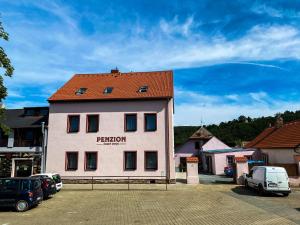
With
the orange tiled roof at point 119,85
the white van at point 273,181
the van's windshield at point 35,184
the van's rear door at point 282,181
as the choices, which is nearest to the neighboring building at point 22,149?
the orange tiled roof at point 119,85

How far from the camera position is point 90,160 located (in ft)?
93.3

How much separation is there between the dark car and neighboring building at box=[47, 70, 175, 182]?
11.3 m

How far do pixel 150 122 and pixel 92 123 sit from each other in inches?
205

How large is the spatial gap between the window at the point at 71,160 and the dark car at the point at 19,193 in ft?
37.7

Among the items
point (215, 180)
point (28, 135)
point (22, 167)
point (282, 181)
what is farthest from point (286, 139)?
point (22, 167)

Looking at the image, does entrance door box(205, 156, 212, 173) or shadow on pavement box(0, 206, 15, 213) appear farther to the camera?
entrance door box(205, 156, 212, 173)

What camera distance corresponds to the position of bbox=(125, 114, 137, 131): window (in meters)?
28.5

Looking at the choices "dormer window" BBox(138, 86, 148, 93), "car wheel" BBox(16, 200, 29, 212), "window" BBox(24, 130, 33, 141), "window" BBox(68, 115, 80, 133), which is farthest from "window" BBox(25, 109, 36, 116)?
"car wheel" BBox(16, 200, 29, 212)

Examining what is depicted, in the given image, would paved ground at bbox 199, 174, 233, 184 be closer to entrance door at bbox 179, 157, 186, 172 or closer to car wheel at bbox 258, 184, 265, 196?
car wheel at bbox 258, 184, 265, 196

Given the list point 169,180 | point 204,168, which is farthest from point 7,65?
point 204,168

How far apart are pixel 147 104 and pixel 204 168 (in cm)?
2043

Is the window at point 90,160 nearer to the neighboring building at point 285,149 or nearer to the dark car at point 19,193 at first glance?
the dark car at point 19,193

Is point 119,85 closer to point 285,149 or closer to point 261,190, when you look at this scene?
point 261,190

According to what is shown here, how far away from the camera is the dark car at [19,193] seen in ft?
53.1
